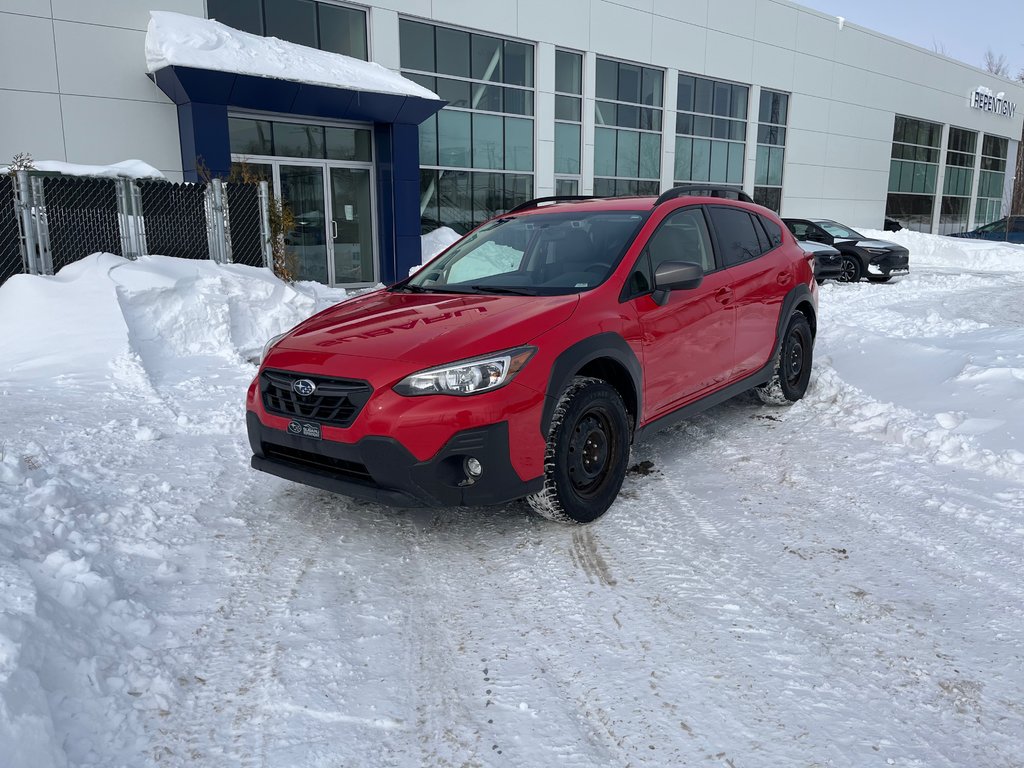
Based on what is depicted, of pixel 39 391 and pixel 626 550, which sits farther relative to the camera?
pixel 39 391

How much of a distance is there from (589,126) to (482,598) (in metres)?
17.4

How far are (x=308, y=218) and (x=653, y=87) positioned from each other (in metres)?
11.1

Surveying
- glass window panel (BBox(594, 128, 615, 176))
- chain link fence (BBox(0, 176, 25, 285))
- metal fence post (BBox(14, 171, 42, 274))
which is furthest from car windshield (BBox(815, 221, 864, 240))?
chain link fence (BBox(0, 176, 25, 285))

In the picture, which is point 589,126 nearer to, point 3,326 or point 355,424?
point 3,326

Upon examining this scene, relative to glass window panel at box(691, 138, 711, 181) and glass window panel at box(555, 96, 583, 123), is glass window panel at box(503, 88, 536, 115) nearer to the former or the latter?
glass window panel at box(555, 96, 583, 123)

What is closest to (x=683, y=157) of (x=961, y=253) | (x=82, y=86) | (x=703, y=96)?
(x=703, y=96)

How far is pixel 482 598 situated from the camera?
3414mm

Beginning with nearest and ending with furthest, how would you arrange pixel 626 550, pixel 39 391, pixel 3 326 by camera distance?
1. pixel 626 550
2. pixel 39 391
3. pixel 3 326

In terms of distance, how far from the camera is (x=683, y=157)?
21.8 meters

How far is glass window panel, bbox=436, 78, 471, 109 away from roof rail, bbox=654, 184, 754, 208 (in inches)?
442

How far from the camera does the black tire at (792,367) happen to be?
6266 mm

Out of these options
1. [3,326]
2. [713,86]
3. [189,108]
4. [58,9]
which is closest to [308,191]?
[189,108]

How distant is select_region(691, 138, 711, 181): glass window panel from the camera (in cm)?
2212

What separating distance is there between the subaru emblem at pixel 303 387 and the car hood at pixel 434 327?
168mm
